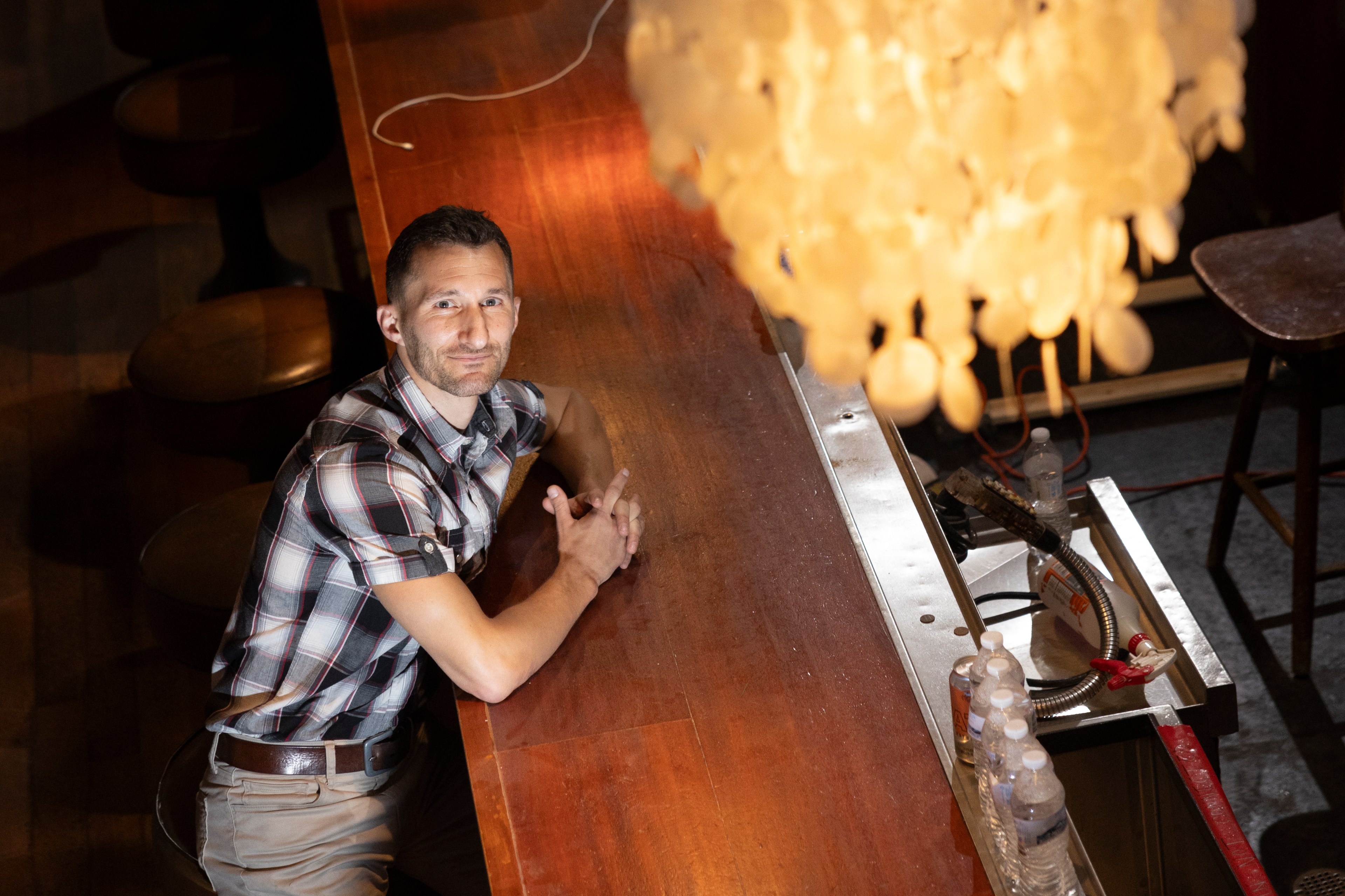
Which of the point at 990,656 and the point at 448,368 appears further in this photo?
the point at 448,368

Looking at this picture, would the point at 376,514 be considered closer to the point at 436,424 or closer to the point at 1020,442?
the point at 436,424

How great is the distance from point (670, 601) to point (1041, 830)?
2.16 ft

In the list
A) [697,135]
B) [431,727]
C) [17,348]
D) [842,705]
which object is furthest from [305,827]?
[17,348]

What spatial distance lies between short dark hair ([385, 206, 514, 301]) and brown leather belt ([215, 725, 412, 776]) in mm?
680

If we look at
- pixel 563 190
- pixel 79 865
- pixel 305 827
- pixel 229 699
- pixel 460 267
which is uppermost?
pixel 460 267

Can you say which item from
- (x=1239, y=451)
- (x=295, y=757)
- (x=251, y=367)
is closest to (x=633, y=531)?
(x=295, y=757)

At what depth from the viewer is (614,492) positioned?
6.54 ft

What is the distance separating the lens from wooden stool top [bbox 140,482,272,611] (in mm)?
2307

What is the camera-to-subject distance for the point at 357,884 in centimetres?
196

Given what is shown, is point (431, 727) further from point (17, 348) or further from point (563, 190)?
point (17, 348)

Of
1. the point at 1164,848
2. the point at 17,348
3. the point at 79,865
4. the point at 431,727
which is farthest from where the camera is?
the point at 17,348

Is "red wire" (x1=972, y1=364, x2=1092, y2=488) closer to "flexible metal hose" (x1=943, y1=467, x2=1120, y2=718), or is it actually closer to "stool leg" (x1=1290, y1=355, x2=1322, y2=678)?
"stool leg" (x1=1290, y1=355, x2=1322, y2=678)

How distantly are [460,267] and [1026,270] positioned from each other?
1.20m

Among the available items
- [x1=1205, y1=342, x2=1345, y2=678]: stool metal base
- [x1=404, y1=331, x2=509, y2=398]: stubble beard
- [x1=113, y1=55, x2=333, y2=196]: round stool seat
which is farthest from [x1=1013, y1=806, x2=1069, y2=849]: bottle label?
[x1=113, y1=55, x2=333, y2=196]: round stool seat
